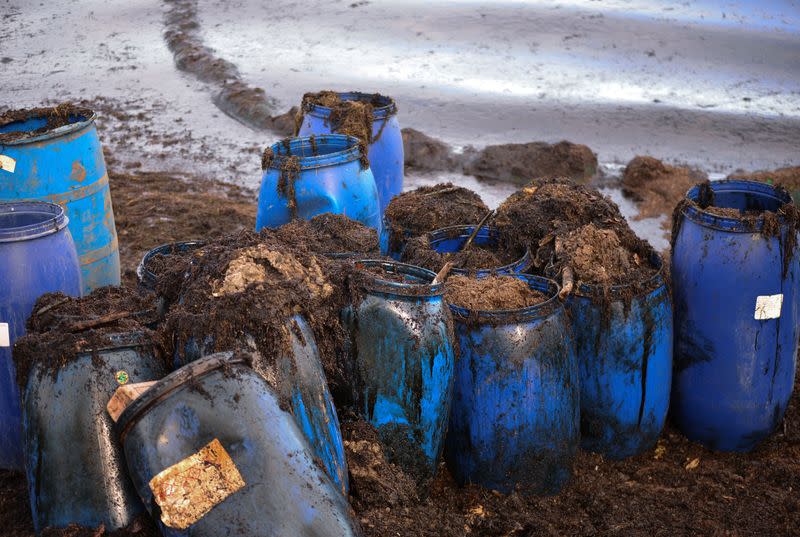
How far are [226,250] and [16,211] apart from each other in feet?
3.13

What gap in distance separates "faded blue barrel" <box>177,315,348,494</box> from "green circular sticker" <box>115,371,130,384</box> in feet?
0.55

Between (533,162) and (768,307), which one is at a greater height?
(768,307)

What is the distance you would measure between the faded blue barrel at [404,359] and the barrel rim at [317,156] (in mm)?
980

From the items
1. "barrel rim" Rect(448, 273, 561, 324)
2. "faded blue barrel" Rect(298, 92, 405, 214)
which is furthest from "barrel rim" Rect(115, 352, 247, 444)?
"faded blue barrel" Rect(298, 92, 405, 214)

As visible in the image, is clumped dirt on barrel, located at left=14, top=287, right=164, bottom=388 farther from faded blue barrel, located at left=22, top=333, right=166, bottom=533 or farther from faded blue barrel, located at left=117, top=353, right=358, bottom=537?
faded blue barrel, located at left=117, top=353, right=358, bottom=537

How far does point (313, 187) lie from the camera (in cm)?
364

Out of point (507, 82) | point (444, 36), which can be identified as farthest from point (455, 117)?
point (444, 36)

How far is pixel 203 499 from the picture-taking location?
6.68 feet

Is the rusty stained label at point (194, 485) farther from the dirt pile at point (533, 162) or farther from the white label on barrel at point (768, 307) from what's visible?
the dirt pile at point (533, 162)

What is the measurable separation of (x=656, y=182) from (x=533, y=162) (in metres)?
0.89

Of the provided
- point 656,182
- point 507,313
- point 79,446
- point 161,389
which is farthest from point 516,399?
point 656,182

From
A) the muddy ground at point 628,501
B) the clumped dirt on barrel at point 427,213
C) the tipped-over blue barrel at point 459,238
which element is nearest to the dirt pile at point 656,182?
the muddy ground at point 628,501

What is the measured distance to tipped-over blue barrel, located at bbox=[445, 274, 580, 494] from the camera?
2838 millimetres

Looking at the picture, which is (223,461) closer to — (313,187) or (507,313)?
(507,313)
